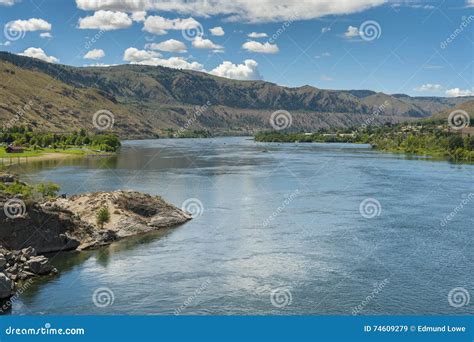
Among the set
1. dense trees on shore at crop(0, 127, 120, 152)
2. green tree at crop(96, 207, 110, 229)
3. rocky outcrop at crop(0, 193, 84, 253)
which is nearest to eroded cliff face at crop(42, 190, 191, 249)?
green tree at crop(96, 207, 110, 229)

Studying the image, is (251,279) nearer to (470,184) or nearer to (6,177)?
(6,177)

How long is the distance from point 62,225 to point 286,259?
48.2 feet

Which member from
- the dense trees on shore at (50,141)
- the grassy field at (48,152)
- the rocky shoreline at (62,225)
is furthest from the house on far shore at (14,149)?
the rocky shoreline at (62,225)

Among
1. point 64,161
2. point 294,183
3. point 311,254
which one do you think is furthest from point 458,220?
point 64,161

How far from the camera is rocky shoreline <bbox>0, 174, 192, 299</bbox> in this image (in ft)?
92.6

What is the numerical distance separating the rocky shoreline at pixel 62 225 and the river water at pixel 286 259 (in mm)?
1175

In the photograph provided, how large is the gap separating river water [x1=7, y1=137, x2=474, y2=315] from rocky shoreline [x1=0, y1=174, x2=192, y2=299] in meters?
1.17

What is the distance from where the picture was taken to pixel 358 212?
46.0 metres

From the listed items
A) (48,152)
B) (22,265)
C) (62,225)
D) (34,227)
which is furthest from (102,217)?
(48,152)

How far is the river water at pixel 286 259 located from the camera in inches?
947

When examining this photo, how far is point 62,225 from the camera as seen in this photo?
3459 cm

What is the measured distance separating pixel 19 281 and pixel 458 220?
3255cm

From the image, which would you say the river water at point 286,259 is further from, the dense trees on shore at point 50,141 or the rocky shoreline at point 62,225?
the dense trees on shore at point 50,141

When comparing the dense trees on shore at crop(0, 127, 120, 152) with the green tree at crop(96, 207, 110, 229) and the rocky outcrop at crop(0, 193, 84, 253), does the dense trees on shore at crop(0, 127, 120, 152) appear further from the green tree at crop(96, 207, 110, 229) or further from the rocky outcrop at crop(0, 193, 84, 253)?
the rocky outcrop at crop(0, 193, 84, 253)
